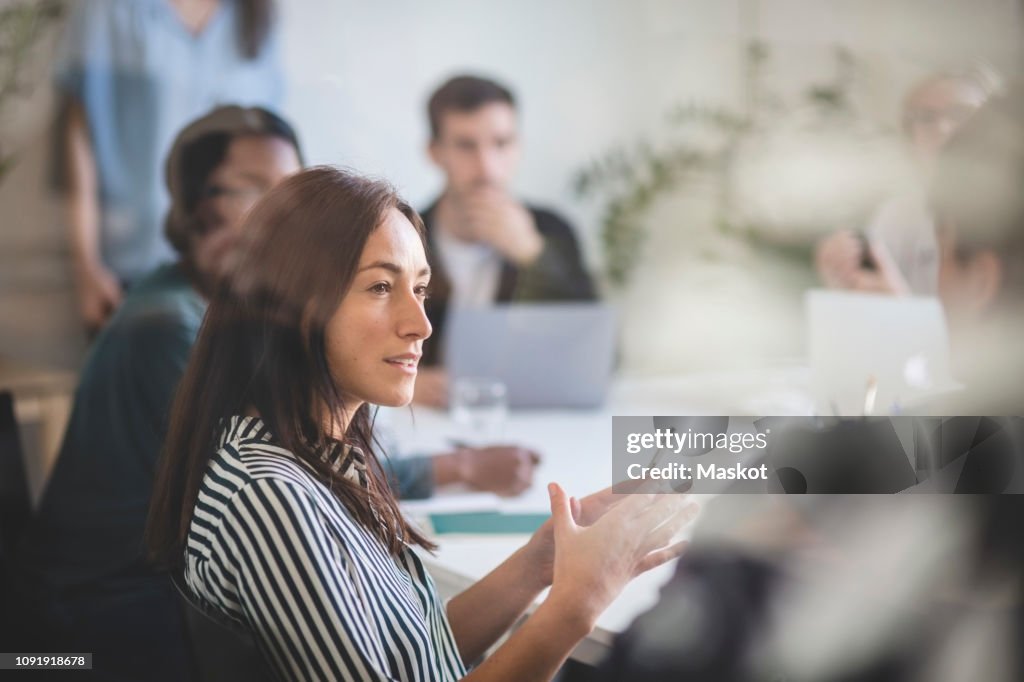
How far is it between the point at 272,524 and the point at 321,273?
0.69 feet

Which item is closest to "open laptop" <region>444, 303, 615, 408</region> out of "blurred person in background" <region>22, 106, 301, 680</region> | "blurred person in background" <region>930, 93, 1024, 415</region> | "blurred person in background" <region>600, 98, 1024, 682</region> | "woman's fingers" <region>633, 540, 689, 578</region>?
"blurred person in background" <region>22, 106, 301, 680</region>

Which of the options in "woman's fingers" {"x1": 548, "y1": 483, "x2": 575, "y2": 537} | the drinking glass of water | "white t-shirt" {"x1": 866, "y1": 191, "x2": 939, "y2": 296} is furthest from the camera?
the drinking glass of water

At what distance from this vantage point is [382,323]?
856 mm

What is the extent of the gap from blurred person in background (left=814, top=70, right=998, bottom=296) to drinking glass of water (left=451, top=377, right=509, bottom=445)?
80cm

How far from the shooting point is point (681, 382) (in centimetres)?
228

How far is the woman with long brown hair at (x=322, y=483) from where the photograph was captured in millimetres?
747

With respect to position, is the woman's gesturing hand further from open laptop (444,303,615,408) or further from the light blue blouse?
the light blue blouse

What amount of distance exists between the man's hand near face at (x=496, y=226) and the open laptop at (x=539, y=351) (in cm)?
99

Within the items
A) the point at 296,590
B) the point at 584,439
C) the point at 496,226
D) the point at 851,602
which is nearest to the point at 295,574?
the point at 296,590

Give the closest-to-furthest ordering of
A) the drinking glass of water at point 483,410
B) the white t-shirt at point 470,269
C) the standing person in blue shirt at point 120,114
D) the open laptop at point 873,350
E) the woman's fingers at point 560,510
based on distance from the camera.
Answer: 1. the woman's fingers at point 560,510
2. the open laptop at point 873,350
3. the drinking glass of water at point 483,410
4. the standing person in blue shirt at point 120,114
5. the white t-shirt at point 470,269

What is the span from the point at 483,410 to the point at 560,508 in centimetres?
107

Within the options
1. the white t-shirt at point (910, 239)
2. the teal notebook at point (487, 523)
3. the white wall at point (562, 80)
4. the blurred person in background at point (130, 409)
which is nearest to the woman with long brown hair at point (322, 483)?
the teal notebook at point (487, 523)

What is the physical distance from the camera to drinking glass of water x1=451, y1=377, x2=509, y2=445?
1.92m

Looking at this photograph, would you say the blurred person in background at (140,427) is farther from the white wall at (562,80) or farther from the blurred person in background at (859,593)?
the white wall at (562,80)
